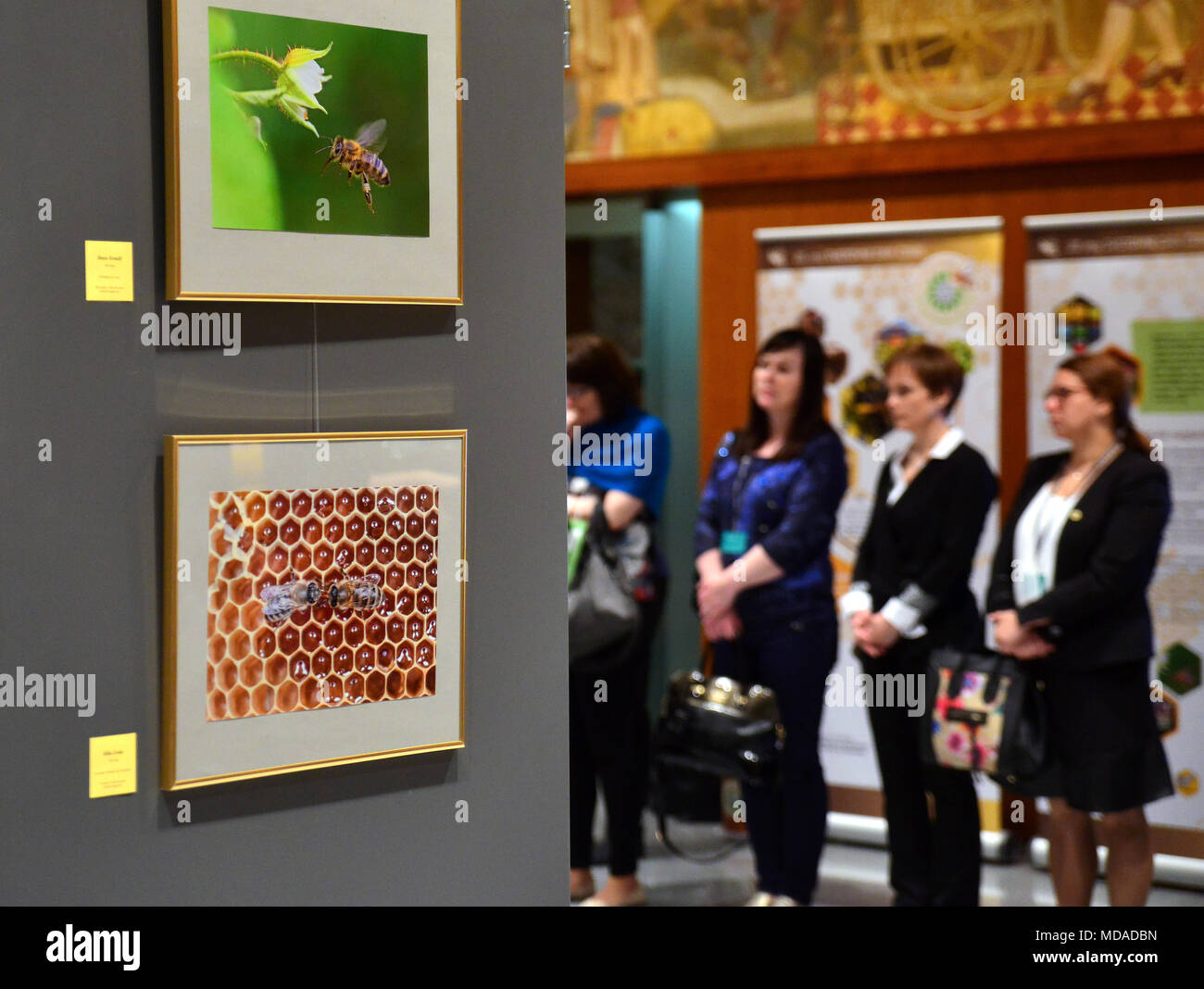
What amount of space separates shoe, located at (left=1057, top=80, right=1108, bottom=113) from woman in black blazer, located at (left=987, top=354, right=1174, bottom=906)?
4.25 feet

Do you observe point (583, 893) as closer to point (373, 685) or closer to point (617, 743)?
point (617, 743)

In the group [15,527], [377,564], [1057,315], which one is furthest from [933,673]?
[15,527]

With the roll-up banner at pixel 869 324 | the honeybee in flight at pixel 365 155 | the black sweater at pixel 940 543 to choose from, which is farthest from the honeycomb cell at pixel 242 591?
the roll-up banner at pixel 869 324

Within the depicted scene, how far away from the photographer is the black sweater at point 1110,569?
3.60m

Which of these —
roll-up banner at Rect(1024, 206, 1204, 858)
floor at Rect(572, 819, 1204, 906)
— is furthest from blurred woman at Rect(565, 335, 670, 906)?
roll-up banner at Rect(1024, 206, 1204, 858)

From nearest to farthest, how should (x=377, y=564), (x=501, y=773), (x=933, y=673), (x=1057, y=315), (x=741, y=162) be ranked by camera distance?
(x=377, y=564) → (x=501, y=773) → (x=933, y=673) → (x=1057, y=315) → (x=741, y=162)

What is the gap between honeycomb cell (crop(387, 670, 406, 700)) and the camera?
6.82 feet

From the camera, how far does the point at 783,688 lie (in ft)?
13.6

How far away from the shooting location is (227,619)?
76.4 inches

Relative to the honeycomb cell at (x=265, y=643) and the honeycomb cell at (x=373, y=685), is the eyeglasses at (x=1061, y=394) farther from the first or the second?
the honeycomb cell at (x=265, y=643)

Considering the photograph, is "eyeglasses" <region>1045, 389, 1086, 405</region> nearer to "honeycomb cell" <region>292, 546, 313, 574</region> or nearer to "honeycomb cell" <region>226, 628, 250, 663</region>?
"honeycomb cell" <region>292, 546, 313, 574</region>

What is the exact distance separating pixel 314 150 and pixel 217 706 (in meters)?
0.80
